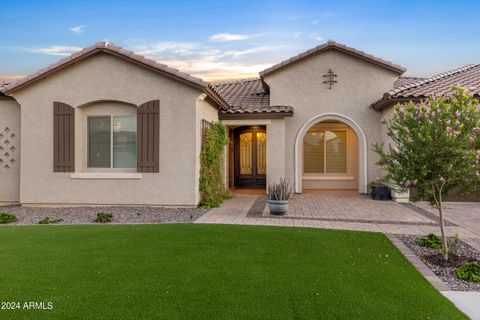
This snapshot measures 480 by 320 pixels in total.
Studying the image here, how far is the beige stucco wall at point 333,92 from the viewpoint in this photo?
50.5 feet

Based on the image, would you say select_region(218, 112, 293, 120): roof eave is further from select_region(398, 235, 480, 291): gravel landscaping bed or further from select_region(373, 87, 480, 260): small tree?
select_region(373, 87, 480, 260): small tree

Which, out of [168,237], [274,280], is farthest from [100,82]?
[274,280]

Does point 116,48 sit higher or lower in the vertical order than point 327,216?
higher

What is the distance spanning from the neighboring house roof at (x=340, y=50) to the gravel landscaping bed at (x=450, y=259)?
31.6 ft

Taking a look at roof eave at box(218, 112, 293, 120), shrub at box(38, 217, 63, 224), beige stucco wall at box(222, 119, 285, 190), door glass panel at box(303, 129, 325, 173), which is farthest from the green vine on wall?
door glass panel at box(303, 129, 325, 173)

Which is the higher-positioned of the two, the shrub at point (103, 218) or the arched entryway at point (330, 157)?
the arched entryway at point (330, 157)

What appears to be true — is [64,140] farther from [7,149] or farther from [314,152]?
[314,152]

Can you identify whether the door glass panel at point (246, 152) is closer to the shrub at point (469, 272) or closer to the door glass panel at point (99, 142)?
the door glass panel at point (99, 142)

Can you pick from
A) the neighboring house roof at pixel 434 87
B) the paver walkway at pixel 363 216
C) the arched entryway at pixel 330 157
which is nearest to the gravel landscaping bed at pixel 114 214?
the paver walkway at pixel 363 216

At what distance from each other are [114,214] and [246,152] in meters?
9.71

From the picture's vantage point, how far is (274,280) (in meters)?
4.88

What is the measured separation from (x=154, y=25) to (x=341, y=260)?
14.7 m

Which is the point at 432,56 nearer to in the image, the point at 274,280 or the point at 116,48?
the point at 116,48

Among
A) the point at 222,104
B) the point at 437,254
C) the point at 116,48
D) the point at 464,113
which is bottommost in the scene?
the point at 437,254
